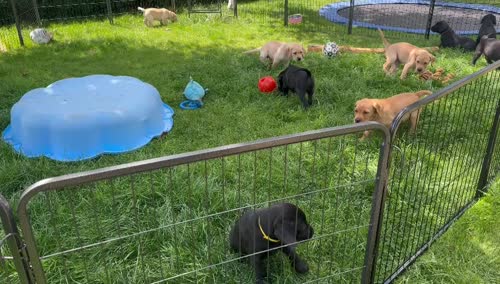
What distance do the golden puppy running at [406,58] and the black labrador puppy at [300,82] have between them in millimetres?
1906

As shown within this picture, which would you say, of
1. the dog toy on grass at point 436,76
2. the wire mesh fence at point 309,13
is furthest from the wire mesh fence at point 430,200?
the wire mesh fence at point 309,13

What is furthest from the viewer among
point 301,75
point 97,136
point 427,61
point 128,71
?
point 128,71

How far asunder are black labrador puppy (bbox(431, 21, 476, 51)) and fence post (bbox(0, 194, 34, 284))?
9.67 m

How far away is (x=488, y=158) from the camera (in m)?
3.96

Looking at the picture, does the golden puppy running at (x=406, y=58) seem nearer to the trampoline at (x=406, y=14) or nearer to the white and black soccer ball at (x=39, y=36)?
the trampoline at (x=406, y=14)

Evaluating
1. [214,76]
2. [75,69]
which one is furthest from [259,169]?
[75,69]

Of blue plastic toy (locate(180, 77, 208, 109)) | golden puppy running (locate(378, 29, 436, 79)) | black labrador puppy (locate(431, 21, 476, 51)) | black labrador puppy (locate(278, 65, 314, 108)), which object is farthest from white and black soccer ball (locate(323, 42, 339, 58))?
blue plastic toy (locate(180, 77, 208, 109))

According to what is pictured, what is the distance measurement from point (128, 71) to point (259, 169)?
4728 mm

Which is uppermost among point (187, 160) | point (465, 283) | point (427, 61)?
point (187, 160)

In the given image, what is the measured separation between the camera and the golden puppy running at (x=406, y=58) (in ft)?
23.3

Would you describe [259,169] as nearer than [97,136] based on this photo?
Yes

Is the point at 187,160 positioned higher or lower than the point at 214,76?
higher

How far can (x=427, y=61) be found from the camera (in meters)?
7.11

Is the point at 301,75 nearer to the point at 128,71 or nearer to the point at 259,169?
the point at 259,169
